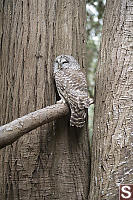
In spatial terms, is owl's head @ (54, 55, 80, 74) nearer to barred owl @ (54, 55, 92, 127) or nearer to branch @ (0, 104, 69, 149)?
barred owl @ (54, 55, 92, 127)

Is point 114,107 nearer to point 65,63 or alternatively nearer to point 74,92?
point 74,92

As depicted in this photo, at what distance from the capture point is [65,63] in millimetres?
2070

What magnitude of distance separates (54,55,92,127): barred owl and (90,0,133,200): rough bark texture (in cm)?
14

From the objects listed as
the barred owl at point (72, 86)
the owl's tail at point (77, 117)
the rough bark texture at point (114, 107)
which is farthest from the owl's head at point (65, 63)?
the owl's tail at point (77, 117)

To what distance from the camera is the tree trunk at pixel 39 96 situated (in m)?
2.01

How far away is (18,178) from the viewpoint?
Result: 200cm

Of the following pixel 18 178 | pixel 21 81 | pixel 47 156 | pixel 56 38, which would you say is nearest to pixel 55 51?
pixel 56 38

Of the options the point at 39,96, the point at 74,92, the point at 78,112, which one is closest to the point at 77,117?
the point at 78,112

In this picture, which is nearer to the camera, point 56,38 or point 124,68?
point 124,68

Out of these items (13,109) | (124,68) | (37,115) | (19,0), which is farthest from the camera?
(19,0)

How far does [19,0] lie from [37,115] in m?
1.01

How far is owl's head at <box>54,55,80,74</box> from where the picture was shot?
6.79 ft

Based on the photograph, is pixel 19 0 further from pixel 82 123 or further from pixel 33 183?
pixel 33 183

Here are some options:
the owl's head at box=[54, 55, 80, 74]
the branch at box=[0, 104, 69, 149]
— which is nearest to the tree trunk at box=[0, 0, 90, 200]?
the owl's head at box=[54, 55, 80, 74]
